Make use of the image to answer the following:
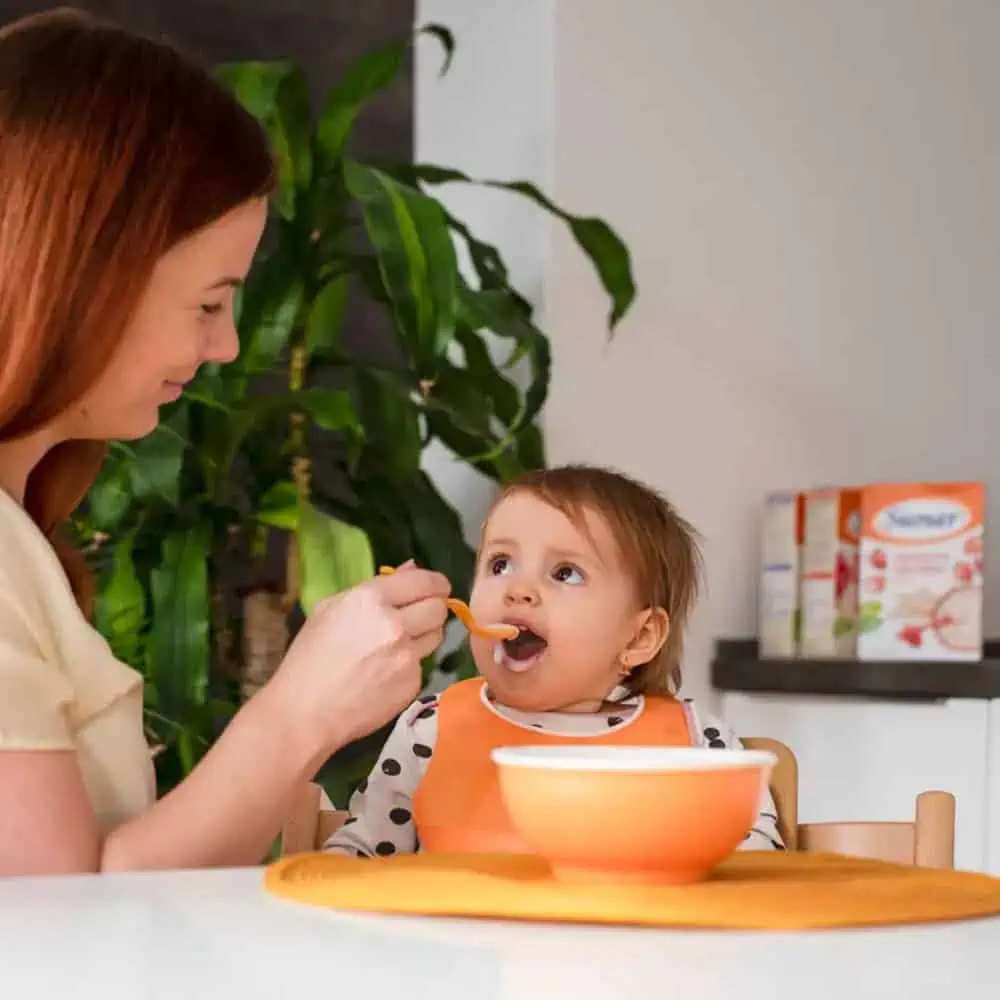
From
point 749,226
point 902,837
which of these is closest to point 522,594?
point 902,837

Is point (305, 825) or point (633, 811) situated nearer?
point (633, 811)

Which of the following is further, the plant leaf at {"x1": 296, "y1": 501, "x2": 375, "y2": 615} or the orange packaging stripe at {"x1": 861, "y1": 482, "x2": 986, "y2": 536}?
the orange packaging stripe at {"x1": 861, "y1": 482, "x2": 986, "y2": 536}

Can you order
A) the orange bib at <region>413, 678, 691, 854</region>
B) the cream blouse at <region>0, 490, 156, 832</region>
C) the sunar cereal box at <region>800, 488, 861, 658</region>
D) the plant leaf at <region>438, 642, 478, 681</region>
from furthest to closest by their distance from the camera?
the sunar cereal box at <region>800, 488, 861, 658</region>, the plant leaf at <region>438, 642, 478, 681</region>, the orange bib at <region>413, 678, 691, 854</region>, the cream blouse at <region>0, 490, 156, 832</region>

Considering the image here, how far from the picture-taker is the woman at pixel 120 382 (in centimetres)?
96

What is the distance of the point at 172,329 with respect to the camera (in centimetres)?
110

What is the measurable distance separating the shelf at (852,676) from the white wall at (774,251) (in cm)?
4

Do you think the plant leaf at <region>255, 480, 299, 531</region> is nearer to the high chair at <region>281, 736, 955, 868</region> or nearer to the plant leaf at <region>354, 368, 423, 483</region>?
the plant leaf at <region>354, 368, 423, 483</region>

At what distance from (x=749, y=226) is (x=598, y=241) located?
1.36 ft

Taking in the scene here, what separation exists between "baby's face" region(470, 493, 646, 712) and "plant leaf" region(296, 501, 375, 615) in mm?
440

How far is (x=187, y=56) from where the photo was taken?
1155 mm

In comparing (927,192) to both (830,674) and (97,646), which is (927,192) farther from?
(97,646)

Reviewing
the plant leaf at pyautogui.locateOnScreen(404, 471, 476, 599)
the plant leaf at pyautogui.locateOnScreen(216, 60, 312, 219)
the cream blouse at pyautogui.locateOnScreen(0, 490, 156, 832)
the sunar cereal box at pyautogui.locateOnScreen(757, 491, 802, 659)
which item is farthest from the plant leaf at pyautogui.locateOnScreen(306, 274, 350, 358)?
the cream blouse at pyautogui.locateOnScreen(0, 490, 156, 832)

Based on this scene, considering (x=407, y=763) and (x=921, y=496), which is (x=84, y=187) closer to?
(x=407, y=763)

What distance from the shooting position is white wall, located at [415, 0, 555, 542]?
233cm
